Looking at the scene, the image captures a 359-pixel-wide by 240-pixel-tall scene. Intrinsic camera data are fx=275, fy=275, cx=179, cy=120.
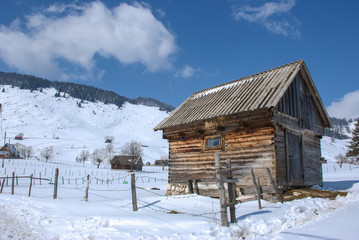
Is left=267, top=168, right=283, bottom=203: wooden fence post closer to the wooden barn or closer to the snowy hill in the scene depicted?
the wooden barn

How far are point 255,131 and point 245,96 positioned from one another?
6.85ft

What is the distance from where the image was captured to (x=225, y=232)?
6539mm

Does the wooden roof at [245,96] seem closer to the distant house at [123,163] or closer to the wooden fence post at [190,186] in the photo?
the wooden fence post at [190,186]

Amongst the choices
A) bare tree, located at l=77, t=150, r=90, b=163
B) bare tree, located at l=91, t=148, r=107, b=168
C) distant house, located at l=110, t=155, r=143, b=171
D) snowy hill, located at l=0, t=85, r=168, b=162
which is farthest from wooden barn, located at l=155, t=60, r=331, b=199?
snowy hill, located at l=0, t=85, r=168, b=162

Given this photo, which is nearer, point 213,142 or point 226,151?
point 226,151

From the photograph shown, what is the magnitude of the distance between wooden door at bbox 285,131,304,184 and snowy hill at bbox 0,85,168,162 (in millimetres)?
80190

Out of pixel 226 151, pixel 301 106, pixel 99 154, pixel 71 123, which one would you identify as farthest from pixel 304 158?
pixel 71 123

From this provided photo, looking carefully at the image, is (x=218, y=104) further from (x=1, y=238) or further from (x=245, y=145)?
(x=1, y=238)

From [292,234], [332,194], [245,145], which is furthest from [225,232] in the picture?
[332,194]

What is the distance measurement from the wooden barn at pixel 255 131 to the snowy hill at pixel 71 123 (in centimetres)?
7573

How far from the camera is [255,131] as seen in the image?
12570 mm

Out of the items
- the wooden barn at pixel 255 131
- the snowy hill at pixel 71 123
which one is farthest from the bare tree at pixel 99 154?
the wooden barn at pixel 255 131

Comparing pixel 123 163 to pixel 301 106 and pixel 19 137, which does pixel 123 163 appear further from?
pixel 301 106

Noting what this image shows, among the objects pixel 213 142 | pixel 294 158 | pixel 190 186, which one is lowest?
pixel 190 186
